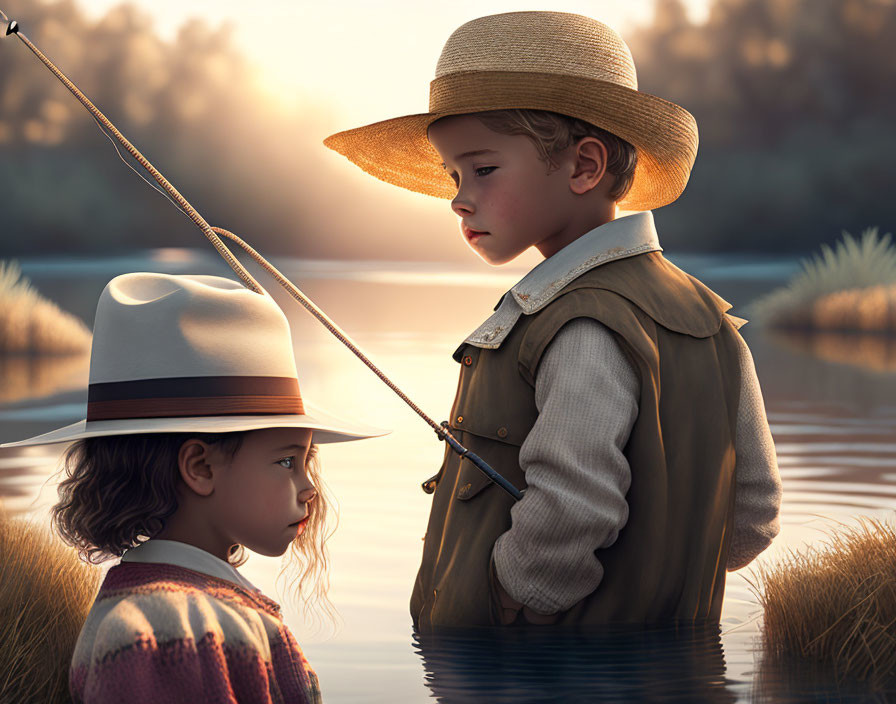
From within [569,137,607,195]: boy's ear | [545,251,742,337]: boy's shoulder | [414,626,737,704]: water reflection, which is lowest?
[414,626,737,704]: water reflection

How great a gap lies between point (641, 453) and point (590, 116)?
2.48ft

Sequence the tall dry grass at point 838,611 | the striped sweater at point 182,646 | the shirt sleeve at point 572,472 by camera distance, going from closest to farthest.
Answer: the striped sweater at point 182,646
the shirt sleeve at point 572,472
the tall dry grass at point 838,611

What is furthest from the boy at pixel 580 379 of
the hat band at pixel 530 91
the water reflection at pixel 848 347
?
the water reflection at pixel 848 347

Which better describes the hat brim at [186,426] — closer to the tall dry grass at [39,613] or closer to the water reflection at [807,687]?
the tall dry grass at [39,613]

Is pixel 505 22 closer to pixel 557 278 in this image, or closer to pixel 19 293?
pixel 557 278

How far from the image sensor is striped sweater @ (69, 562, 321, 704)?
185 centimetres

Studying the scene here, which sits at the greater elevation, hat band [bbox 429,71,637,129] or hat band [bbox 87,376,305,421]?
hat band [bbox 429,71,637,129]

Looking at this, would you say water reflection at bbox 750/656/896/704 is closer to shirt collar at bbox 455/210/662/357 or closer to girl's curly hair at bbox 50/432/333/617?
shirt collar at bbox 455/210/662/357

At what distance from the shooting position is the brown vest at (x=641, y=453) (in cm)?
263

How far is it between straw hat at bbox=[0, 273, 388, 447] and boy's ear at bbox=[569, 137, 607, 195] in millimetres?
939

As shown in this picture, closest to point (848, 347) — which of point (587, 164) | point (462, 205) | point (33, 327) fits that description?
point (33, 327)

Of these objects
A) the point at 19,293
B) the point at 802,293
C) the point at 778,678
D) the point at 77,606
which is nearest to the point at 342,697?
the point at 77,606

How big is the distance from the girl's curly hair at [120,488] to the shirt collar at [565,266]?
811mm

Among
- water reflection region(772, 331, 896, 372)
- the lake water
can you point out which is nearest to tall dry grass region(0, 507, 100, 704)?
the lake water
